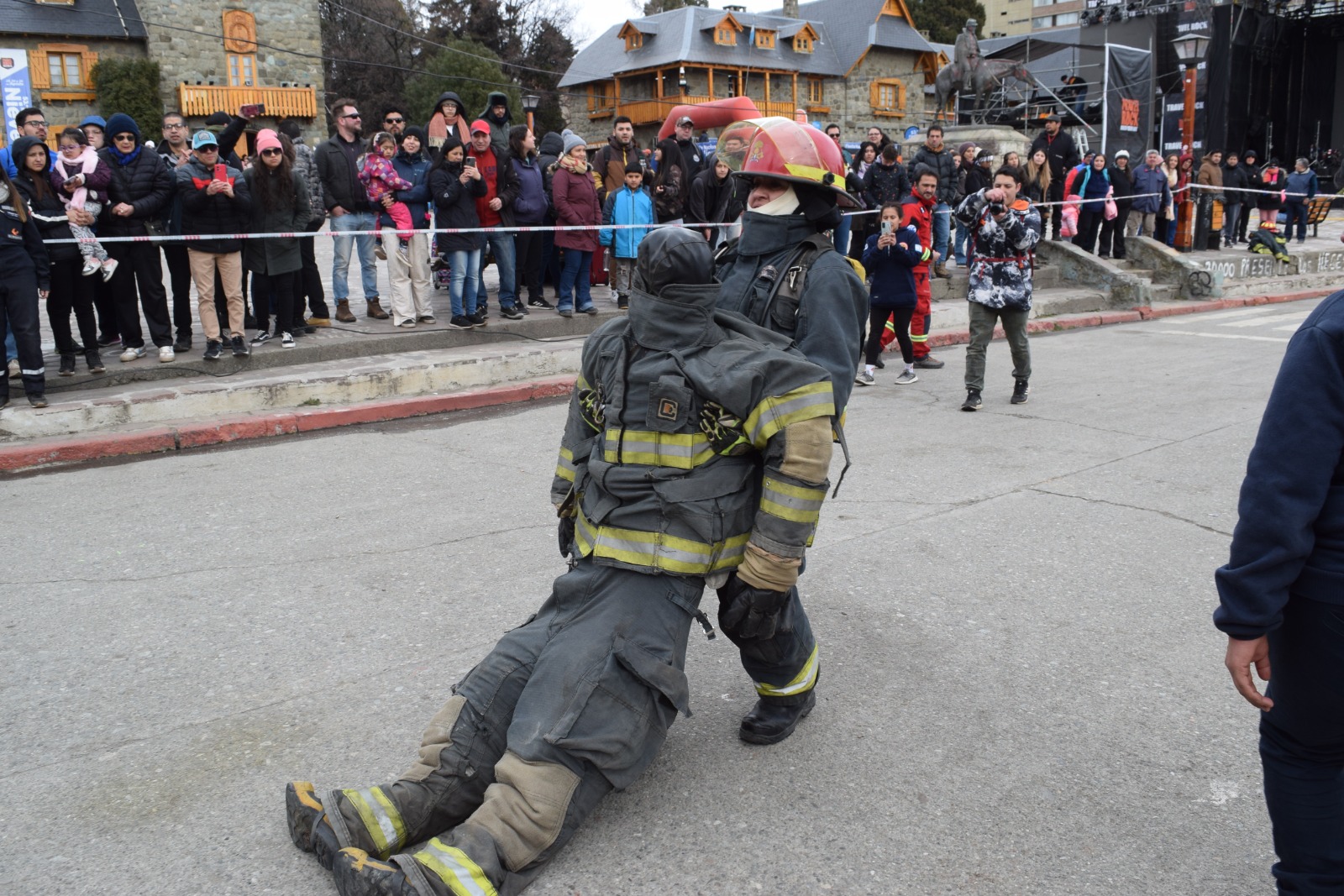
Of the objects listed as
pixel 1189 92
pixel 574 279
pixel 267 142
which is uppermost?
pixel 1189 92

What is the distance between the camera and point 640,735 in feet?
9.24

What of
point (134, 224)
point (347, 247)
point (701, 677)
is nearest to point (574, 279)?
point (347, 247)

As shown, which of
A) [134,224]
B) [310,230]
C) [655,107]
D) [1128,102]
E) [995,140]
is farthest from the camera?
[655,107]

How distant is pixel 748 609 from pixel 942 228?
12.9 meters

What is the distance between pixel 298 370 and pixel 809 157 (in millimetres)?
6928

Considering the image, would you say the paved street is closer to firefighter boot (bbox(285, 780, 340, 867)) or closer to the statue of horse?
firefighter boot (bbox(285, 780, 340, 867))

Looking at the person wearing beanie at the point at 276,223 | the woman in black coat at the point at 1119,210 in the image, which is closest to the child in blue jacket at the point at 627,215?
the person wearing beanie at the point at 276,223

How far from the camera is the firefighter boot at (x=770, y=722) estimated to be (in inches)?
134

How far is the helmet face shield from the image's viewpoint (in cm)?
326

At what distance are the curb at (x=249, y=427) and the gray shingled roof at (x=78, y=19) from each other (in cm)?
3515

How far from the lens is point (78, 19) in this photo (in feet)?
119

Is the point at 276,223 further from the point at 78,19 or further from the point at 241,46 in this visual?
the point at 78,19

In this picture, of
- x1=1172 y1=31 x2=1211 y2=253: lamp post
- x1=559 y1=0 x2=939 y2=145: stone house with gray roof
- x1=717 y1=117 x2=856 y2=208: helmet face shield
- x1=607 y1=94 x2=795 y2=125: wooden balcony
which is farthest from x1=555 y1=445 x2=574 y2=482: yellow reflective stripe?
x1=607 y1=94 x2=795 y2=125: wooden balcony

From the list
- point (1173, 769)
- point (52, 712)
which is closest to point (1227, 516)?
point (1173, 769)
